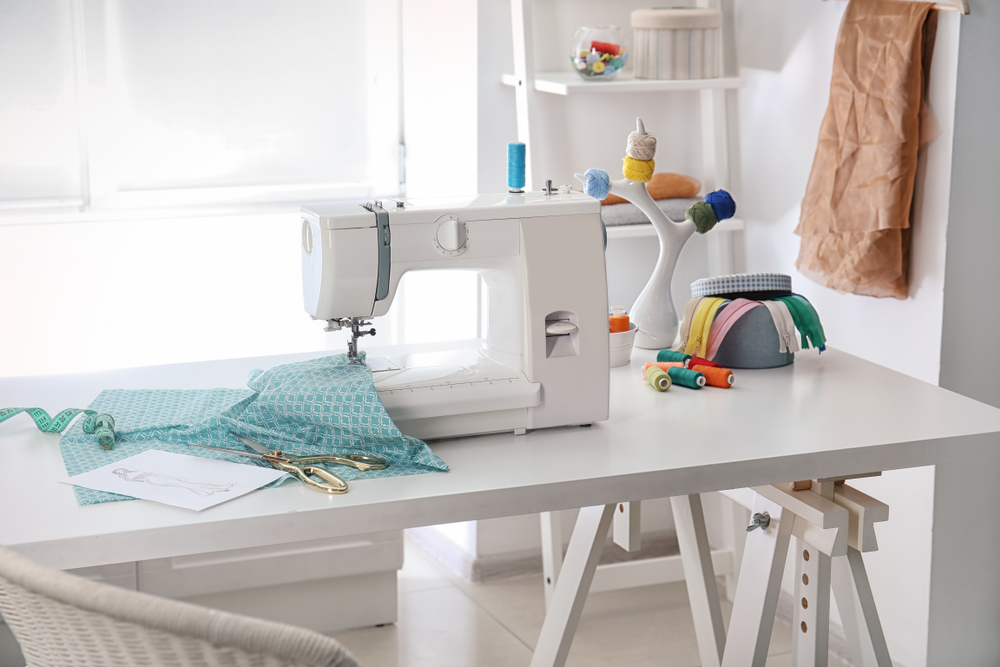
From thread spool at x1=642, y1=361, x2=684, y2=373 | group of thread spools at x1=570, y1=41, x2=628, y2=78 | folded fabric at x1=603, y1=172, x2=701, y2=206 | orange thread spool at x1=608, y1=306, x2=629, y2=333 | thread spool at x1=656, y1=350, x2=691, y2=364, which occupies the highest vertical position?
group of thread spools at x1=570, y1=41, x2=628, y2=78

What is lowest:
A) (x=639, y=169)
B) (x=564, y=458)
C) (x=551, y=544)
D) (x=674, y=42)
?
(x=551, y=544)

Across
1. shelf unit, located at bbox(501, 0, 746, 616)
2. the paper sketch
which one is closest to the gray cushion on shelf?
shelf unit, located at bbox(501, 0, 746, 616)

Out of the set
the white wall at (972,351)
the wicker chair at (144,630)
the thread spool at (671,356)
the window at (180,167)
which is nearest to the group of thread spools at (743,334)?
the thread spool at (671,356)

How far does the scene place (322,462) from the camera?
4.36ft

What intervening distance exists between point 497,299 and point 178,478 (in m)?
0.52

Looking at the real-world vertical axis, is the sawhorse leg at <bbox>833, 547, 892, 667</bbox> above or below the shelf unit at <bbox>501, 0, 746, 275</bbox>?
below

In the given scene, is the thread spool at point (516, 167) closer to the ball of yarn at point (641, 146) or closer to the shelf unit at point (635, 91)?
the ball of yarn at point (641, 146)

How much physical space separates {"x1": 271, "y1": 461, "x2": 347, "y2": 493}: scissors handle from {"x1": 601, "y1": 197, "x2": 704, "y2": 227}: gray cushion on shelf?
1224 mm

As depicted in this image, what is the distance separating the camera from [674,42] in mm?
2311

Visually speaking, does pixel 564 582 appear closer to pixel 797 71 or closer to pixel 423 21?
pixel 797 71

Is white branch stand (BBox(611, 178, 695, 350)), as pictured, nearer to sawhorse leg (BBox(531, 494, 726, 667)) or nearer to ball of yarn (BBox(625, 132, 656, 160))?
ball of yarn (BBox(625, 132, 656, 160))

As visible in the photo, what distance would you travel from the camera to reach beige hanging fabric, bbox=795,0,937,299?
75.2 inches

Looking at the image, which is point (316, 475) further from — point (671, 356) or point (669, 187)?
point (669, 187)

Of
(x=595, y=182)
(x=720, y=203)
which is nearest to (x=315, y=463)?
(x=595, y=182)
